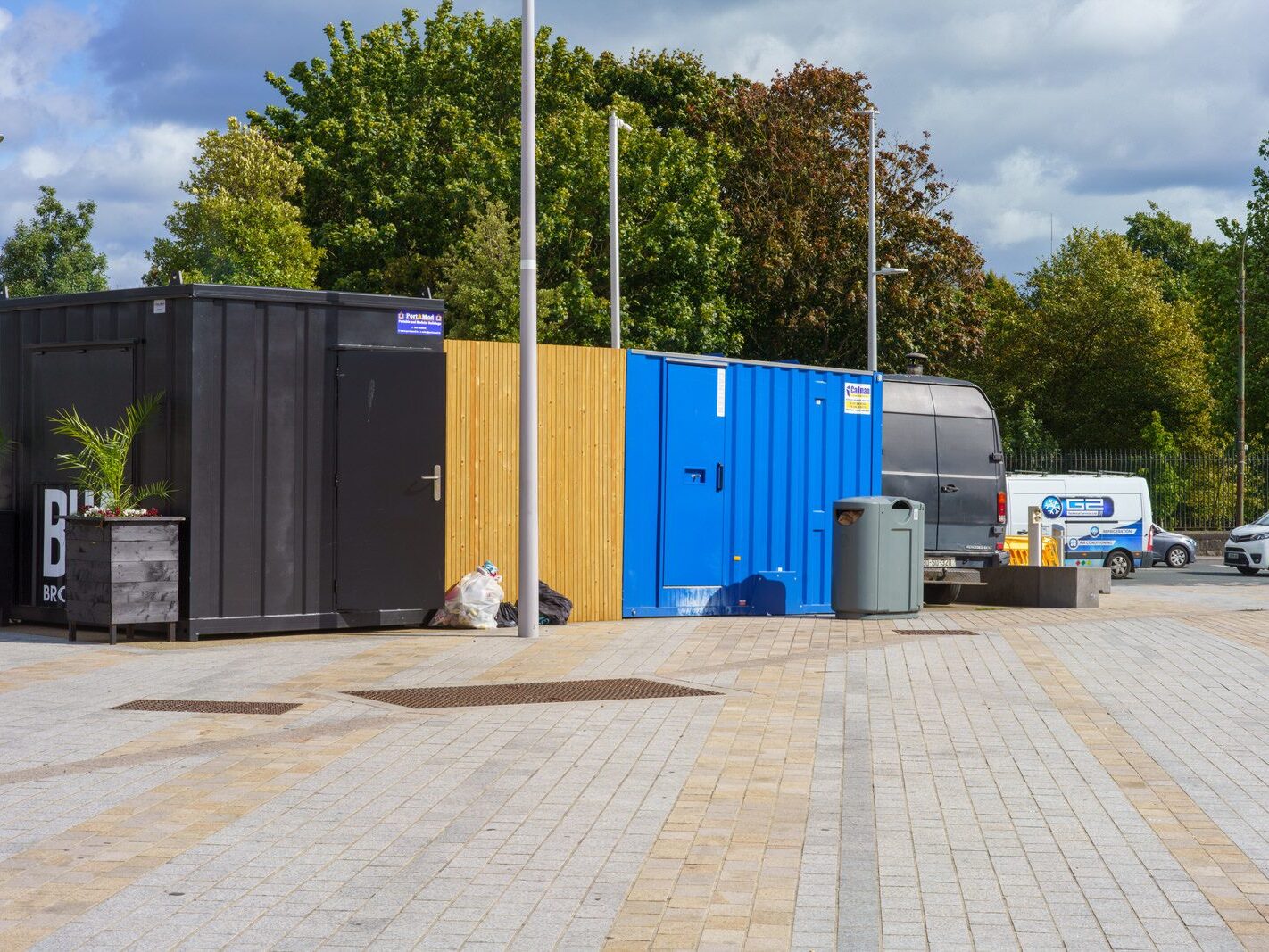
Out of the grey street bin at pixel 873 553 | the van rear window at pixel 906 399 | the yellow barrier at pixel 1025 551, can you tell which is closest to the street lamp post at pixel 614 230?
the van rear window at pixel 906 399

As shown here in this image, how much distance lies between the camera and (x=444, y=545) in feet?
46.3

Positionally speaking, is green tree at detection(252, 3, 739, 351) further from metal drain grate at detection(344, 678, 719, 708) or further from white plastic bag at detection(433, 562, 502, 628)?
metal drain grate at detection(344, 678, 719, 708)

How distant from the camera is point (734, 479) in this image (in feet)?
52.6

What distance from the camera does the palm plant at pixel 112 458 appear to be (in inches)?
496

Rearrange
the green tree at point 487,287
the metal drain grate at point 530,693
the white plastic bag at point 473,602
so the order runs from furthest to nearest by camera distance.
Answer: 1. the green tree at point 487,287
2. the white plastic bag at point 473,602
3. the metal drain grate at point 530,693

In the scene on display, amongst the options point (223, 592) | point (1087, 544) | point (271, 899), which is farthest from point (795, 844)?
point (1087, 544)

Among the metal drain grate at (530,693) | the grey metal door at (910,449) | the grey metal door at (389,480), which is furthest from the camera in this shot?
the grey metal door at (910,449)

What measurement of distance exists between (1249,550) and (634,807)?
27559 millimetres

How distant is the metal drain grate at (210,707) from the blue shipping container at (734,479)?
20.8ft

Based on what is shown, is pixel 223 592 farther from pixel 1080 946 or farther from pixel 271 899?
pixel 1080 946

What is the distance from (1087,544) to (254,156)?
2229 centimetres

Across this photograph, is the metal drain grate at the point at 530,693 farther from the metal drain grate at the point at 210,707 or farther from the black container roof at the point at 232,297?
the black container roof at the point at 232,297

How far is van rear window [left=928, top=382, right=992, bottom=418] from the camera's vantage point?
63.6 ft

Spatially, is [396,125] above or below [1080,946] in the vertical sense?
above
